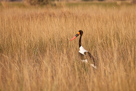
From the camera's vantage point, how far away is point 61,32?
4055 millimetres

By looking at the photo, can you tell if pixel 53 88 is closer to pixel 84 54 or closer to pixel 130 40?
pixel 84 54

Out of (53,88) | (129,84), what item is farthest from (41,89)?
(129,84)

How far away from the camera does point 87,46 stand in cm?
335

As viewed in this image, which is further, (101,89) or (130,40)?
(130,40)

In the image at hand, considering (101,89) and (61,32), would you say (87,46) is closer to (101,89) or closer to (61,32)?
(61,32)

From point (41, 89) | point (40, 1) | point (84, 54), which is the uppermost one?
point (40, 1)

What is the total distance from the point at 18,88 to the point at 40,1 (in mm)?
12331

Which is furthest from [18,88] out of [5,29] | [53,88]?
[5,29]

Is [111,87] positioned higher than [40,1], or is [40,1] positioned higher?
[40,1]

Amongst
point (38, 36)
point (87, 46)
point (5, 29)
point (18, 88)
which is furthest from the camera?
point (5, 29)

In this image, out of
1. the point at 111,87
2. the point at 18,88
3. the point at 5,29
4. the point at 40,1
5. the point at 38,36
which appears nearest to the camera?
the point at 111,87

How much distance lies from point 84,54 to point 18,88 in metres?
1.02

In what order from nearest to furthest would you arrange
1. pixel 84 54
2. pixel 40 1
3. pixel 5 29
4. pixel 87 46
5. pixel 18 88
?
pixel 18 88 < pixel 84 54 < pixel 87 46 < pixel 5 29 < pixel 40 1

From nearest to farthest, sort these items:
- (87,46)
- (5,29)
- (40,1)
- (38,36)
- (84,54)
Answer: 1. (84,54)
2. (87,46)
3. (38,36)
4. (5,29)
5. (40,1)
